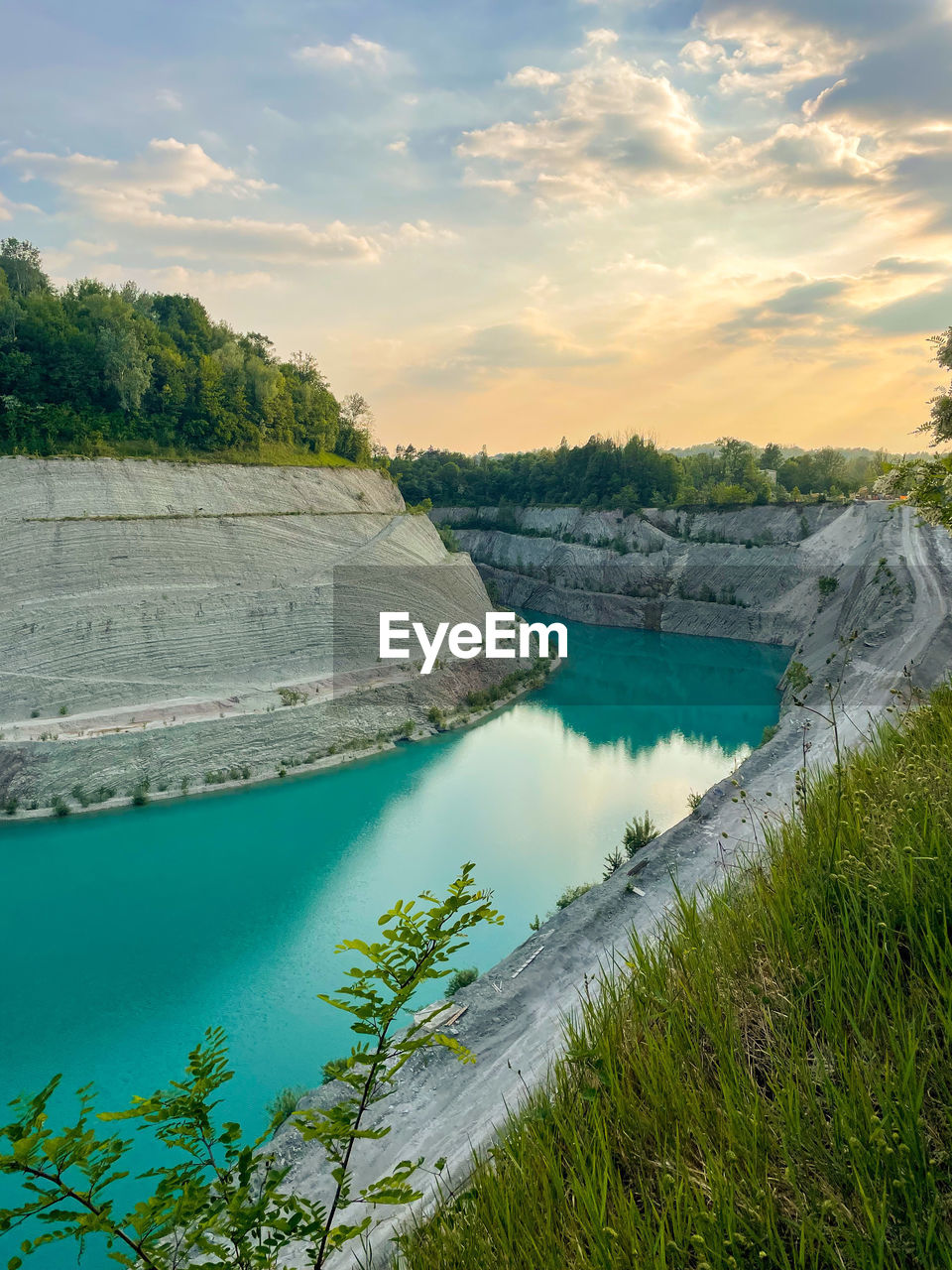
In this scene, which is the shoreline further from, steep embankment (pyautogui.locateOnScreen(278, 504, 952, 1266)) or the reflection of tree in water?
steep embankment (pyautogui.locateOnScreen(278, 504, 952, 1266))

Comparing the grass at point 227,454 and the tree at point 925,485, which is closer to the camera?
the tree at point 925,485

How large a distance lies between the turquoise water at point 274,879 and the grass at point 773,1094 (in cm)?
558

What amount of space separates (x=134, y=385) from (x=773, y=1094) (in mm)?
24492

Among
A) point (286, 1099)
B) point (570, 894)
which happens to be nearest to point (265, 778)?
point (570, 894)

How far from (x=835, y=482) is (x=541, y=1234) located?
184ft

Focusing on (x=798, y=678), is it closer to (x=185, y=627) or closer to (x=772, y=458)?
(x=185, y=627)

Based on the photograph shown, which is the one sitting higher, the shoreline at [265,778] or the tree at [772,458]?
the tree at [772,458]

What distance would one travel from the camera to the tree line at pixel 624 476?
47.7m

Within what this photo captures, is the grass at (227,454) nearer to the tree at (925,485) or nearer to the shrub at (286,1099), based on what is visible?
the shrub at (286,1099)

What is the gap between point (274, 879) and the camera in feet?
41.5

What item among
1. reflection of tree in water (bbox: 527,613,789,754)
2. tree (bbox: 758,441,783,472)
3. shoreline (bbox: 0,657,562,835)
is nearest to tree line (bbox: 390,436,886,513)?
tree (bbox: 758,441,783,472)

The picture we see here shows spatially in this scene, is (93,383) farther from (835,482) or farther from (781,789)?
(835,482)

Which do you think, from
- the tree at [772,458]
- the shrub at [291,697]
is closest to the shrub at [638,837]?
the shrub at [291,697]

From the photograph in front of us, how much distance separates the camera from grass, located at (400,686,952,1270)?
77.1 inches
